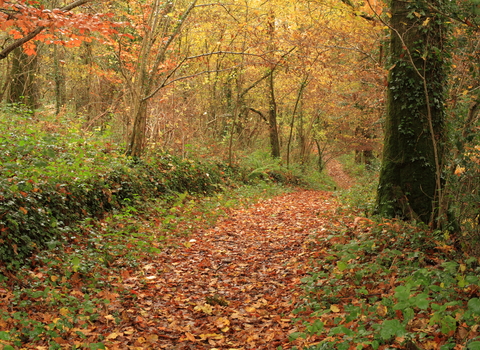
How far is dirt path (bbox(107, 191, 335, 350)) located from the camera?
4.45m

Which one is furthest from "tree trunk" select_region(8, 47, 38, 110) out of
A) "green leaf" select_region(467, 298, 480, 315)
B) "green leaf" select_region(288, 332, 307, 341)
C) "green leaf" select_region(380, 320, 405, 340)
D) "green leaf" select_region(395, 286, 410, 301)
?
"green leaf" select_region(467, 298, 480, 315)

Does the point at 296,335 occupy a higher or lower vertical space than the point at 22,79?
lower

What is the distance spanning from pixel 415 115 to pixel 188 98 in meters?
10.8

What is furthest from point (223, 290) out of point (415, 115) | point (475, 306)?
point (415, 115)

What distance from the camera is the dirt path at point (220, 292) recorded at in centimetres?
445

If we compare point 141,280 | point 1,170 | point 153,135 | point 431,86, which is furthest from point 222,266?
point 153,135

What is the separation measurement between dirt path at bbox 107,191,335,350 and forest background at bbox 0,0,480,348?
5.93 feet

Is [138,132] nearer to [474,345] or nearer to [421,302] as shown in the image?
[421,302]

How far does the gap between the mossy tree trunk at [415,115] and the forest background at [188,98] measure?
0.65 ft

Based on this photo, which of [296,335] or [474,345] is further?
[296,335]

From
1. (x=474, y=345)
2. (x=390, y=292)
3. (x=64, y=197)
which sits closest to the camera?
(x=474, y=345)

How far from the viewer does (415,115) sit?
268 inches

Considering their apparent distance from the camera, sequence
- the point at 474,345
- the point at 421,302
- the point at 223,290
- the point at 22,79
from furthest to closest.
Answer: the point at 22,79
the point at 223,290
the point at 421,302
the point at 474,345

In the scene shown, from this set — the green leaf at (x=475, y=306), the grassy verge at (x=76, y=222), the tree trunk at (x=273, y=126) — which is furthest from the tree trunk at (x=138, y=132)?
the tree trunk at (x=273, y=126)
